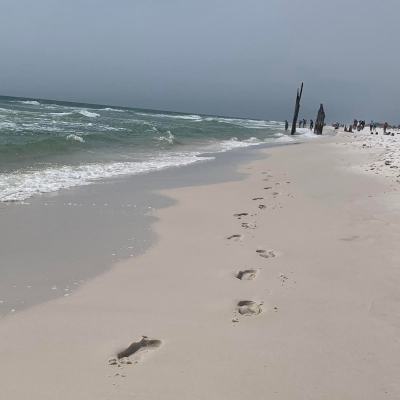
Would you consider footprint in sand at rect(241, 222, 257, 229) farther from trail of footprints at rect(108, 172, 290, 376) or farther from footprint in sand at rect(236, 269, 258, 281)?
footprint in sand at rect(236, 269, 258, 281)

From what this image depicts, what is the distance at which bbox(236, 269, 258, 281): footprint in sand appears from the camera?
4.08 meters

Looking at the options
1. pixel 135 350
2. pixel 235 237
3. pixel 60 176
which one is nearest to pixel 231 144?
pixel 60 176

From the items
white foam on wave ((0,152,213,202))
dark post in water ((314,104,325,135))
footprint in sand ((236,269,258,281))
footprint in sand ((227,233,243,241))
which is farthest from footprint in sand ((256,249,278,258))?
dark post in water ((314,104,325,135))

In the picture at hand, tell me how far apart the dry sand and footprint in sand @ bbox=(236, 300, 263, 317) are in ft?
0.05

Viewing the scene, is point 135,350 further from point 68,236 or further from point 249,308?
point 68,236

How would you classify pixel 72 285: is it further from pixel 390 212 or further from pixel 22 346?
pixel 390 212

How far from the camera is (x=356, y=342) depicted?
281 centimetres

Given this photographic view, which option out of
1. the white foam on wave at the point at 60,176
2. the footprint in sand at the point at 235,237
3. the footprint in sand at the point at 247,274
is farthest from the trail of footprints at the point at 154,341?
the white foam on wave at the point at 60,176

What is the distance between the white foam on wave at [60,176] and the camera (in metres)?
7.86

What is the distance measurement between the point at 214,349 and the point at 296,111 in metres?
39.9

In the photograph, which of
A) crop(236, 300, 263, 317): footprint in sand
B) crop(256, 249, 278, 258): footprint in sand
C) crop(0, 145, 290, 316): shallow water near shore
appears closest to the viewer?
crop(236, 300, 263, 317): footprint in sand

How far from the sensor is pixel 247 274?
4.19m

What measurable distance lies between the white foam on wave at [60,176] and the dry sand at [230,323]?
133 inches

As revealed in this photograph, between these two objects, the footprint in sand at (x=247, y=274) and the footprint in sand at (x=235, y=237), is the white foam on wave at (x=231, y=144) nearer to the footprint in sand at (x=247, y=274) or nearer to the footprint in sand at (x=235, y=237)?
the footprint in sand at (x=235, y=237)
